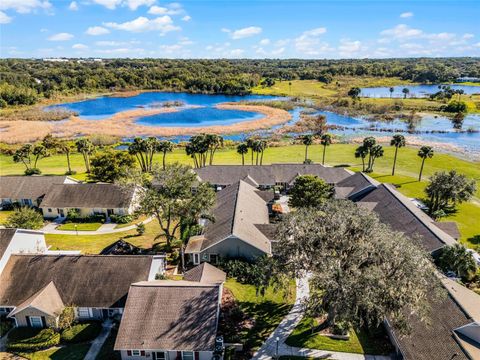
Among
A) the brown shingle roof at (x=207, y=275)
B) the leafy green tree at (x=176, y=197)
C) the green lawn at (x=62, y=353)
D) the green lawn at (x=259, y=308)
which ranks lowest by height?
the green lawn at (x=62, y=353)

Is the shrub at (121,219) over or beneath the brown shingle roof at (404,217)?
beneath

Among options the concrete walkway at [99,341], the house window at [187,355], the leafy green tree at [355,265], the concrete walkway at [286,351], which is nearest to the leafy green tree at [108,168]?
the concrete walkway at [99,341]

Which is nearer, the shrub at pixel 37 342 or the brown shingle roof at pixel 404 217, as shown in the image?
the shrub at pixel 37 342

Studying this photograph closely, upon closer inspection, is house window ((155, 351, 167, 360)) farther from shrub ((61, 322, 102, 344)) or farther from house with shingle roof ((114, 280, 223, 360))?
shrub ((61, 322, 102, 344))

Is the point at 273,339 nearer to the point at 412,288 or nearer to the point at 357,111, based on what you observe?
the point at 412,288

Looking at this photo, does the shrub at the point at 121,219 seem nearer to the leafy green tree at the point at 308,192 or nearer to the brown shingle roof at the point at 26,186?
the brown shingle roof at the point at 26,186

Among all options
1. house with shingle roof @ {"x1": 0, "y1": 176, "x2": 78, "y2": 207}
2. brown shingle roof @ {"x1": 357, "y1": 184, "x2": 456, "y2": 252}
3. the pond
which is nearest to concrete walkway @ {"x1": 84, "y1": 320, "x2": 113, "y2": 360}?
brown shingle roof @ {"x1": 357, "y1": 184, "x2": 456, "y2": 252}

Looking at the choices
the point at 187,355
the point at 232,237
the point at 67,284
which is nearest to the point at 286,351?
the point at 187,355

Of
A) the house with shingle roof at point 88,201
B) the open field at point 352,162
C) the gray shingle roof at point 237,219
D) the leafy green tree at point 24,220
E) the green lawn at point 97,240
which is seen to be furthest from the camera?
the open field at point 352,162
